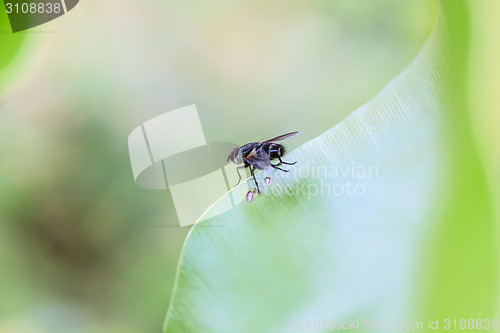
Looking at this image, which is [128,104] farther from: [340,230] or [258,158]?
[340,230]

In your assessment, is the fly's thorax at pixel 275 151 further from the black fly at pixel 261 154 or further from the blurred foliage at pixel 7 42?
the blurred foliage at pixel 7 42

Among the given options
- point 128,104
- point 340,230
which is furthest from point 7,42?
point 340,230

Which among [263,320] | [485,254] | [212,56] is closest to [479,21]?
[485,254]

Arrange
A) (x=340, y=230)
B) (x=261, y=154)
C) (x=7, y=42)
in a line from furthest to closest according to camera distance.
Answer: (x=7, y=42) → (x=261, y=154) → (x=340, y=230)

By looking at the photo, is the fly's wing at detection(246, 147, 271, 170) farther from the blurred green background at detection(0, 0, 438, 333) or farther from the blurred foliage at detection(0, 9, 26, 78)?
the blurred foliage at detection(0, 9, 26, 78)

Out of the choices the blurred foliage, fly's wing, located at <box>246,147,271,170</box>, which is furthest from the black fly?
the blurred foliage

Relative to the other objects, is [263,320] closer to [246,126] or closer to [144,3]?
[246,126]

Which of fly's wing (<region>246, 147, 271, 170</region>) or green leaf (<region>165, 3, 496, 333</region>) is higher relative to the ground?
fly's wing (<region>246, 147, 271, 170</region>)
